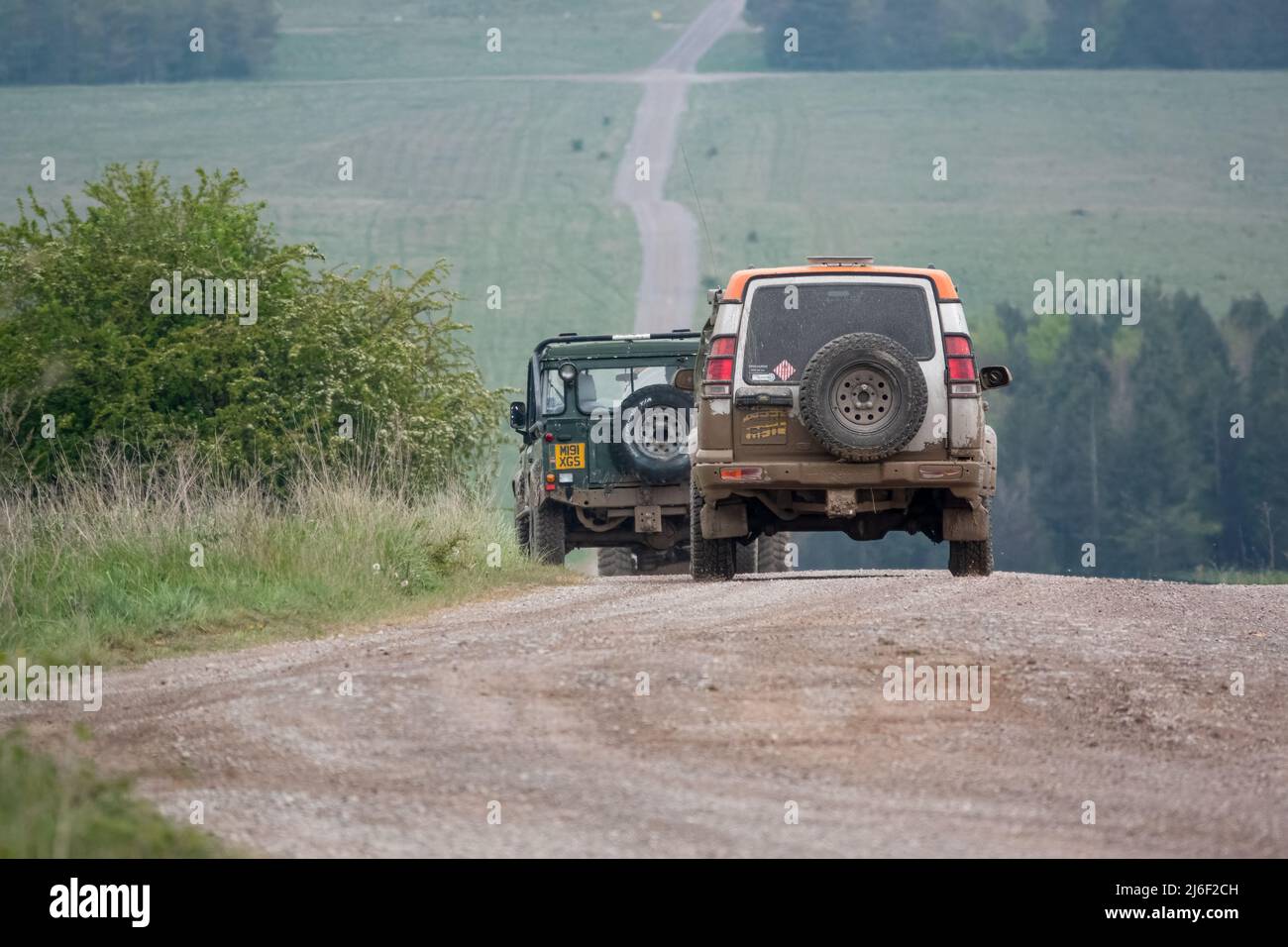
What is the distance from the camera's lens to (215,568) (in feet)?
45.6

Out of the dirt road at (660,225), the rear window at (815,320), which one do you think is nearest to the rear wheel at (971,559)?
the rear window at (815,320)

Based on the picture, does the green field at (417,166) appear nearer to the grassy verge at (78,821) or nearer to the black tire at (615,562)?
the black tire at (615,562)

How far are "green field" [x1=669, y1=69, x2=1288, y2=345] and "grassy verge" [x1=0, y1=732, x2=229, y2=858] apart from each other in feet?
399

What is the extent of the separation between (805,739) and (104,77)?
20348 cm

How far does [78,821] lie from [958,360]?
9545mm

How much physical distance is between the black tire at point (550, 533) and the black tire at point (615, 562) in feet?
5.04

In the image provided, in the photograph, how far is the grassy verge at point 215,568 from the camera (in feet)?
38.7
